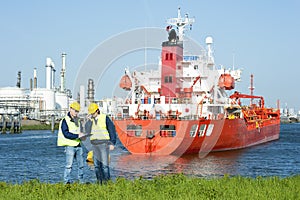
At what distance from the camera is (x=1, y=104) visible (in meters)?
94.7

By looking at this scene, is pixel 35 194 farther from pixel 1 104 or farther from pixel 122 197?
pixel 1 104

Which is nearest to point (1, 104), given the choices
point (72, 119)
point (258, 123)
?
point (258, 123)

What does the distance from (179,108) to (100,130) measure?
19.0 meters

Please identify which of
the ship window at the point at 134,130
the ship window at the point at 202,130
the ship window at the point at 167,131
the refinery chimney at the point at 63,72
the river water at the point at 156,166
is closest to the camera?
the river water at the point at 156,166

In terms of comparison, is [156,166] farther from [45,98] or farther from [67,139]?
[45,98]

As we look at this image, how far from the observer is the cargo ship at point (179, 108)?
93.8 ft

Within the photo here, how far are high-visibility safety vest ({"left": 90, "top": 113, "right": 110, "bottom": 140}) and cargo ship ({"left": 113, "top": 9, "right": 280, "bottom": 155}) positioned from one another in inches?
644

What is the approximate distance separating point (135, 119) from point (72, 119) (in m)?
17.1

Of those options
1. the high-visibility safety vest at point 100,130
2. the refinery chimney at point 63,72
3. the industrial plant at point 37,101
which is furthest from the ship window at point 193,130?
the refinery chimney at point 63,72

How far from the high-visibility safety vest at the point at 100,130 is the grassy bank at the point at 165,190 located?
125 cm

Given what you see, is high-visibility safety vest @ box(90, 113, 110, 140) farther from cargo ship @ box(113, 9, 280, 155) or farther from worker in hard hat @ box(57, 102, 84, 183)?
cargo ship @ box(113, 9, 280, 155)

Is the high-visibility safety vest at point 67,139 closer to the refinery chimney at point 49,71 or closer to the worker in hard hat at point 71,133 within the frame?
the worker in hard hat at point 71,133

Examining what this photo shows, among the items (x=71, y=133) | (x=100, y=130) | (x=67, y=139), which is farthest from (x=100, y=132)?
(x=67, y=139)

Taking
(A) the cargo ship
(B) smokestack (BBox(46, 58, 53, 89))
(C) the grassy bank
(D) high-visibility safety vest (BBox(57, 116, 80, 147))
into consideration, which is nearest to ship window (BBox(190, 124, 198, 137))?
(A) the cargo ship
